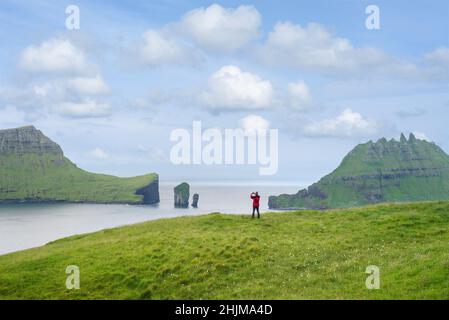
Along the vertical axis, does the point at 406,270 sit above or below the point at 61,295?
above

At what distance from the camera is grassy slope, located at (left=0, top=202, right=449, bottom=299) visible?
30.0 metres

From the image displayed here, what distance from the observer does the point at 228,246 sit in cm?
4122

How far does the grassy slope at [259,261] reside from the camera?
98.5 ft

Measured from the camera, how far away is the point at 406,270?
30281 millimetres

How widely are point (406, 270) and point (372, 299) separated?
5.81m

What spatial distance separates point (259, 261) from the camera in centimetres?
3747
